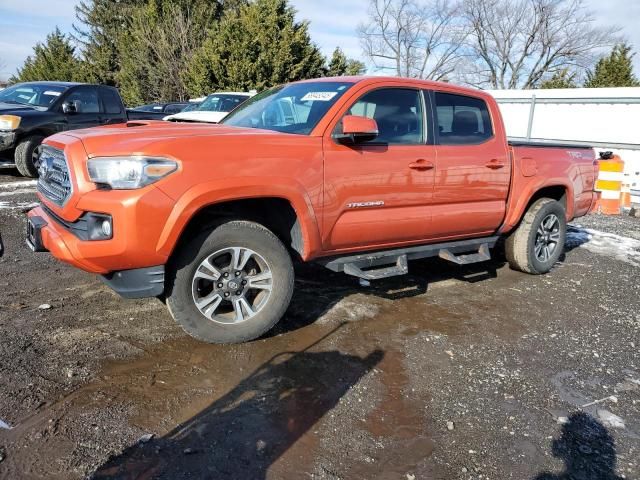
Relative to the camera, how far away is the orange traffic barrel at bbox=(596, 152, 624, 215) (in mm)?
9492

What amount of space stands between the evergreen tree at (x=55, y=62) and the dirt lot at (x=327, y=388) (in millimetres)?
37719

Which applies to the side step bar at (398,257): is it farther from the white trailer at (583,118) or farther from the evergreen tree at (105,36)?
the evergreen tree at (105,36)

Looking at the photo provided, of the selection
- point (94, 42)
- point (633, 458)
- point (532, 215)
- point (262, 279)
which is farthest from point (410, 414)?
point (94, 42)

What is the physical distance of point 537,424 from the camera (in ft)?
9.77

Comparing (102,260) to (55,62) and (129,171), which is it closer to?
(129,171)

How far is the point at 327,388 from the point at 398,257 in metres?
1.60

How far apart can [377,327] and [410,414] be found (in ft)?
3.95

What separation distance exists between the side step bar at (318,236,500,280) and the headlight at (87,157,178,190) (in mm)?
1483

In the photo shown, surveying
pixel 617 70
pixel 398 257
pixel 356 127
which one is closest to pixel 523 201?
pixel 398 257

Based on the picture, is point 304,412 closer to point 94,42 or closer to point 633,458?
point 633,458

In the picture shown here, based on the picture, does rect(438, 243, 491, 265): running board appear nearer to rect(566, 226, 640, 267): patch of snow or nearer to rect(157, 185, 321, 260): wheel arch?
rect(157, 185, 321, 260): wheel arch

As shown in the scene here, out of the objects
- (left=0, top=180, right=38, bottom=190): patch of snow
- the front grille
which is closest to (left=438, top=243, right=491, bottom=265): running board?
the front grille

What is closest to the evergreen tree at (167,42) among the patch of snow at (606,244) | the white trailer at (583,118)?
the white trailer at (583,118)

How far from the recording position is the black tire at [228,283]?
3.45 meters
